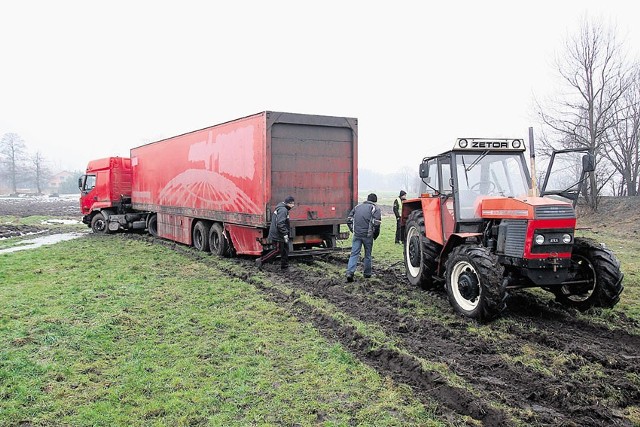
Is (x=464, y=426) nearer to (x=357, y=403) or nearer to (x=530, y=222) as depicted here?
(x=357, y=403)

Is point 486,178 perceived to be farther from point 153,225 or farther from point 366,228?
point 153,225

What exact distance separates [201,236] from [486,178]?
924 cm

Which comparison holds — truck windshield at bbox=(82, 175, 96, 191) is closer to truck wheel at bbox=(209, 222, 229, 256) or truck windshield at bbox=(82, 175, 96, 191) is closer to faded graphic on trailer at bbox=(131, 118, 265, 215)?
faded graphic on trailer at bbox=(131, 118, 265, 215)

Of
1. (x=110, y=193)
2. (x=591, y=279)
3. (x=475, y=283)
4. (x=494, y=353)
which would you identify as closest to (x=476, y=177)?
(x=475, y=283)

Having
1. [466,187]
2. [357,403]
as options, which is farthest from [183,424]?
[466,187]

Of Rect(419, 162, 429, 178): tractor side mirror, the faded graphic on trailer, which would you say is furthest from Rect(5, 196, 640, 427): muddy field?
the faded graphic on trailer

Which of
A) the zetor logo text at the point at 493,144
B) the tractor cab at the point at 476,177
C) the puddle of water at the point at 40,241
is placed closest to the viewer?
the tractor cab at the point at 476,177

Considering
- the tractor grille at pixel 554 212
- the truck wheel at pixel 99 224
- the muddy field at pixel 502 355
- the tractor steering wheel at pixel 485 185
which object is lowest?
the muddy field at pixel 502 355

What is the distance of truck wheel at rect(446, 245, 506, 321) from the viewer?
239 inches

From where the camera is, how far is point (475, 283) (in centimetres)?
650

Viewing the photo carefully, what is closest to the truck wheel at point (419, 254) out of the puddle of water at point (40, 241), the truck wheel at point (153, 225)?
the truck wheel at point (153, 225)

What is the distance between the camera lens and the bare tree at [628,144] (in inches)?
1080

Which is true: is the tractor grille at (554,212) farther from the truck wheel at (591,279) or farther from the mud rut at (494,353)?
the mud rut at (494,353)

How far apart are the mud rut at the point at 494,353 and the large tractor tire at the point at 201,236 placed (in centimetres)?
571
